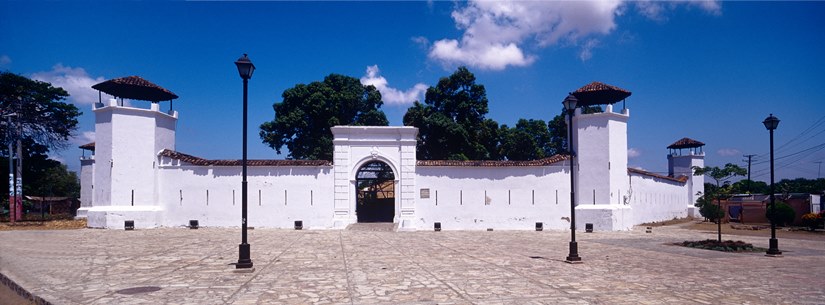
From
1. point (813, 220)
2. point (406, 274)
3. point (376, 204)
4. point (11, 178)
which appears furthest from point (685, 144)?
point (11, 178)

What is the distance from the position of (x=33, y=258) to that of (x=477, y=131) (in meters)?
31.7

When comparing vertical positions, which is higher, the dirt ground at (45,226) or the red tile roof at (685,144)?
the red tile roof at (685,144)

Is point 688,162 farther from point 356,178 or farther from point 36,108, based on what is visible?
point 36,108

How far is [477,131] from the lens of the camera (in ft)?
135

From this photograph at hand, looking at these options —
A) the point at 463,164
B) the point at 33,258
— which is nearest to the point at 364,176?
the point at 463,164

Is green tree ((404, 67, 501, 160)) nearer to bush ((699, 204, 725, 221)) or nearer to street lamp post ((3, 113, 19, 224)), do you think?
bush ((699, 204, 725, 221))

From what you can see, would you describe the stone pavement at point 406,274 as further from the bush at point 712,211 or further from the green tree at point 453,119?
the green tree at point 453,119

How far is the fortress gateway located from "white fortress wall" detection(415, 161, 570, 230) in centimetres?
5

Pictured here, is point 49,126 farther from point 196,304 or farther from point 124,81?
point 196,304

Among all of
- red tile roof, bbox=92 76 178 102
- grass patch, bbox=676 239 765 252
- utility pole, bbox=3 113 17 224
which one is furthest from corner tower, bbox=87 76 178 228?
grass patch, bbox=676 239 765 252

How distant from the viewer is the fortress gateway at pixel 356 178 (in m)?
25.9

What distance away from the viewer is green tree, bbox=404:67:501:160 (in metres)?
39.5

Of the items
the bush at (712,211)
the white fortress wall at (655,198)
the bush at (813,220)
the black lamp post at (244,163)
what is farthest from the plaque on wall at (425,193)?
the bush at (813,220)

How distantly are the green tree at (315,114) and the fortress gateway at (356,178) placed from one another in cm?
1329
